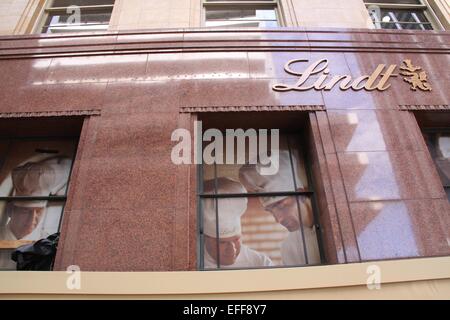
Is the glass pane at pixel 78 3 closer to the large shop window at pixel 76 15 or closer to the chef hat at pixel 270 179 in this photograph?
the large shop window at pixel 76 15

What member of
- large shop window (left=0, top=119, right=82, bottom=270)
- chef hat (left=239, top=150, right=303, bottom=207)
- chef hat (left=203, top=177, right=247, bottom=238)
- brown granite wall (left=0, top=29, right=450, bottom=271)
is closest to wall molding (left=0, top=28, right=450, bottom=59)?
brown granite wall (left=0, top=29, right=450, bottom=271)

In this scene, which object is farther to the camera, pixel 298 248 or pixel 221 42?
pixel 221 42

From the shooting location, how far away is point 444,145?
5957 mm

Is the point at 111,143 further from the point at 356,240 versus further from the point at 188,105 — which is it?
the point at 356,240

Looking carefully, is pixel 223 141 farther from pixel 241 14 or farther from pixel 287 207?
pixel 241 14

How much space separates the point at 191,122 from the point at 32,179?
2927 mm

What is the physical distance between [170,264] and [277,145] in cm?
279

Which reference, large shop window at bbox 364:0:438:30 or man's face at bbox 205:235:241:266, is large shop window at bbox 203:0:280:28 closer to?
large shop window at bbox 364:0:438:30

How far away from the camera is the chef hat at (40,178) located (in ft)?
17.8

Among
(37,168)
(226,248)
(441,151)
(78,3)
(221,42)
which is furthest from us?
(78,3)

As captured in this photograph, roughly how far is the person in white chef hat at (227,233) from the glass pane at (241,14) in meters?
4.38

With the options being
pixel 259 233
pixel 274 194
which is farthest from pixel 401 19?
pixel 259 233

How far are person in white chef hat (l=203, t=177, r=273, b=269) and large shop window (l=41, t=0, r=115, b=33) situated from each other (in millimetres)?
5039
